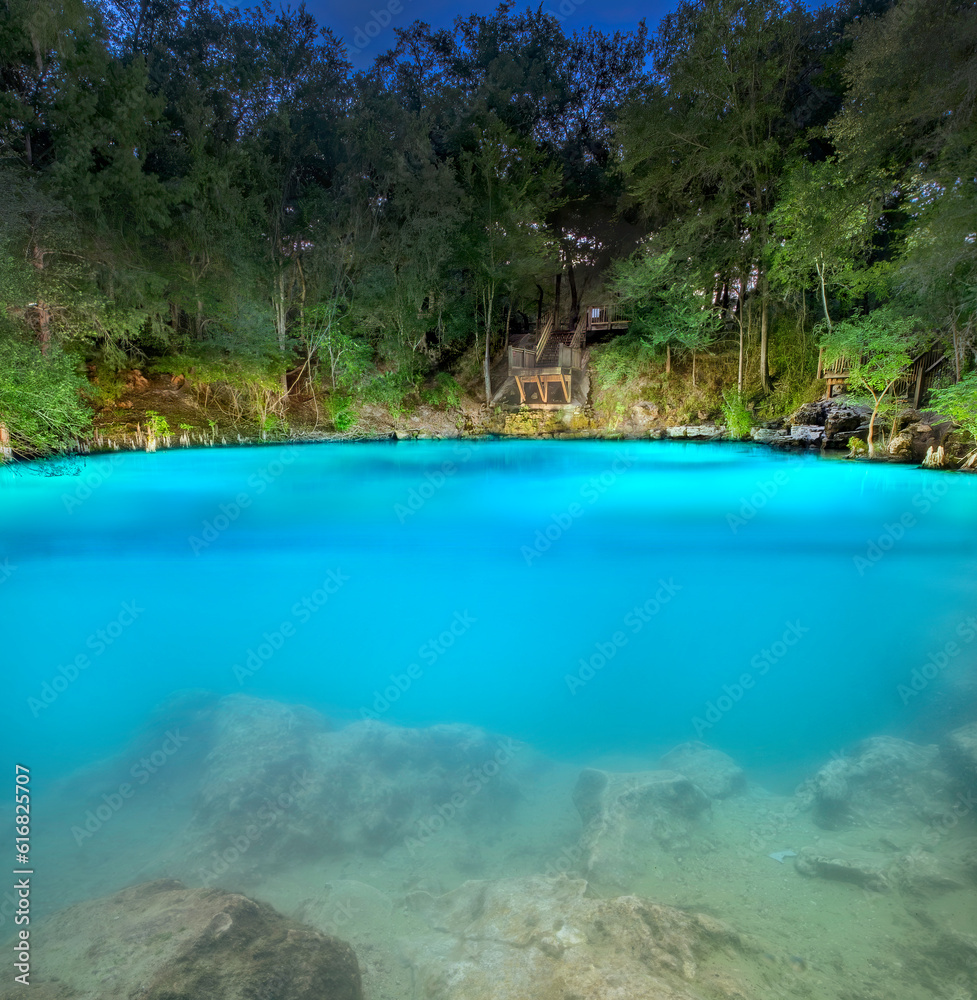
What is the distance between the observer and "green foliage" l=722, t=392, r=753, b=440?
67.3 feet

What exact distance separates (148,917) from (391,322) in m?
23.4

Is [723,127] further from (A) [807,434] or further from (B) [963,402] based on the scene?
(B) [963,402]

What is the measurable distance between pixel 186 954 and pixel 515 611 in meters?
4.29

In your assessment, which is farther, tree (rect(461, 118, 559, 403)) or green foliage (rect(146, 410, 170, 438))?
tree (rect(461, 118, 559, 403))

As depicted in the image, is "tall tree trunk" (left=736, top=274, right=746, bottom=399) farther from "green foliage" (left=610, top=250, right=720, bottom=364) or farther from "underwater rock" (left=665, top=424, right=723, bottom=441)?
"underwater rock" (left=665, top=424, right=723, bottom=441)

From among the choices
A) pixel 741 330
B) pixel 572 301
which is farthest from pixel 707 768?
pixel 572 301

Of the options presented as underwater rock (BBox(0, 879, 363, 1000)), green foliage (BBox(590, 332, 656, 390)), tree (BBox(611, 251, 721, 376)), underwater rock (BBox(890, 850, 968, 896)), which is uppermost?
tree (BBox(611, 251, 721, 376))

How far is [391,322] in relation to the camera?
23.6 meters

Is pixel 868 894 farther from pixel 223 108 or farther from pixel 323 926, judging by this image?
pixel 223 108

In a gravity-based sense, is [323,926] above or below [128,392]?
below

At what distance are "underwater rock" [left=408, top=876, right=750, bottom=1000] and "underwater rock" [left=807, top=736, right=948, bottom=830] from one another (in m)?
1.18

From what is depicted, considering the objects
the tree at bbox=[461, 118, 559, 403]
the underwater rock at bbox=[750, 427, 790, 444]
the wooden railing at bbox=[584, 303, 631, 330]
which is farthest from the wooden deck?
the tree at bbox=[461, 118, 559, 403]

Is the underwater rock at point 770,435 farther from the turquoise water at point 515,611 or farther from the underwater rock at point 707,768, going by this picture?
the underwater rock at point 707,768

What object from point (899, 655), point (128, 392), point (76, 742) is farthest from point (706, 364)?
point (76, 742)
